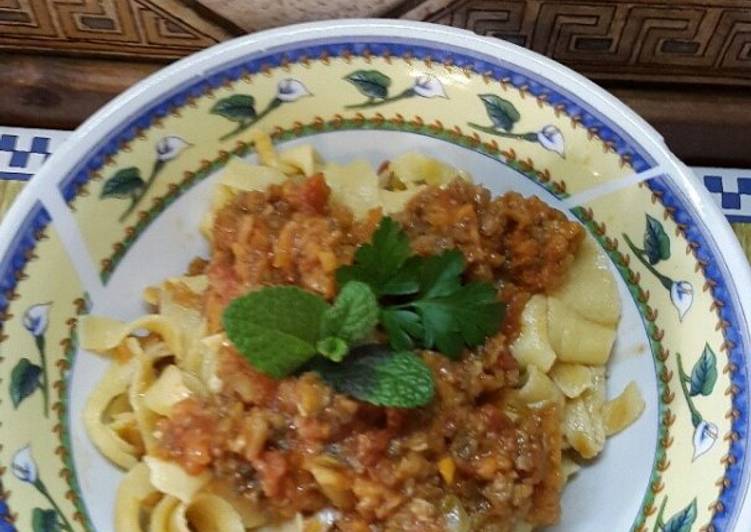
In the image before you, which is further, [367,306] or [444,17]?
[444,17]

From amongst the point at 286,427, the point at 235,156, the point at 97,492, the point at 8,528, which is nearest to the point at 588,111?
the point at 235,156

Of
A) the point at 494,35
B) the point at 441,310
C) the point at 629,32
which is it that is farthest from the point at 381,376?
the point at 629,32

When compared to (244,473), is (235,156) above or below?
above

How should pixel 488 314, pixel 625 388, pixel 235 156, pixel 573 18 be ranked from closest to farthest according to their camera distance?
pixel 488 314
pixel 625 388
pixel 235 156
pixel 573 18

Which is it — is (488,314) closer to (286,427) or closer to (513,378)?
(513,378)

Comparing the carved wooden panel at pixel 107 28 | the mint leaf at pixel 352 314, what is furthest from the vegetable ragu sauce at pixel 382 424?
the carved wooden panel at pixel 107 28

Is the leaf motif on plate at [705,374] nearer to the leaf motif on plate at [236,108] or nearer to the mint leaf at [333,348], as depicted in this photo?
the mint leaf at [333,348]

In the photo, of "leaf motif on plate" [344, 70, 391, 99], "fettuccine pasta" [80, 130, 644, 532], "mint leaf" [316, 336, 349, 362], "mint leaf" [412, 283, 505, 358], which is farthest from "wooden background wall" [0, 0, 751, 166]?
"mint leaf" [316, 336, 349, 362]
